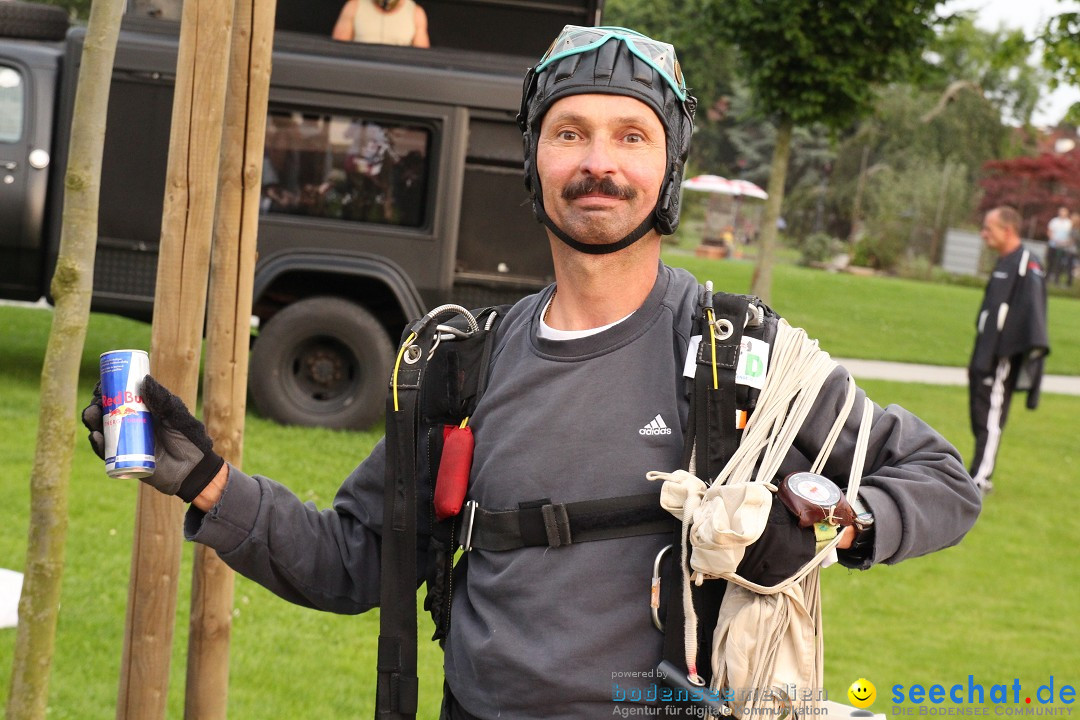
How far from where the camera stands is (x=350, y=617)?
18.7 ft

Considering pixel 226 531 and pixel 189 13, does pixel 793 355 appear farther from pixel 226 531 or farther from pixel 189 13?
pixel 189 13

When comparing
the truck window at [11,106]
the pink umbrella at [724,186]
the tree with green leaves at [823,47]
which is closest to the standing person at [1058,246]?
the pink umbrella at [724,186]

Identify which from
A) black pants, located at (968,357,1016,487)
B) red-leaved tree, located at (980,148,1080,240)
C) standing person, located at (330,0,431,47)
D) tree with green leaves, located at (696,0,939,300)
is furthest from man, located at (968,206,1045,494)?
red-leaved tree, located at (980,148,1080,240)

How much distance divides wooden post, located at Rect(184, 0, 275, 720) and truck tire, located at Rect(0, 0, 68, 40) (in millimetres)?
7134

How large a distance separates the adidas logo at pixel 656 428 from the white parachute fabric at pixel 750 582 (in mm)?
106

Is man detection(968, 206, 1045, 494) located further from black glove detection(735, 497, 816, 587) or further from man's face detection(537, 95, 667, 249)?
black glove detection(735, 497, 816, 587)

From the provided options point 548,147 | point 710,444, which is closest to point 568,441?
point 710,444

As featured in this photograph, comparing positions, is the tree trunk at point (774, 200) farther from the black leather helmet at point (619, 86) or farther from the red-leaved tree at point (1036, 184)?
the red-leaved tree at point (1036, 184)

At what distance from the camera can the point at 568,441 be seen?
7.37ft

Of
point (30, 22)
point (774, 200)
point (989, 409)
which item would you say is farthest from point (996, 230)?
point (774, 200)

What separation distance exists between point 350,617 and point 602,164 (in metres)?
3.86

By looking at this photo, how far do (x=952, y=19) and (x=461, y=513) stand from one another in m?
14.5

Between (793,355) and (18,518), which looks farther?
(18,518)

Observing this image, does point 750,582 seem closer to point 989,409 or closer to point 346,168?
point 346,168
